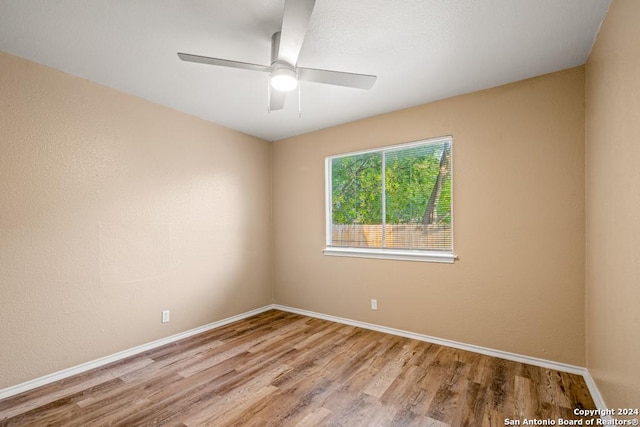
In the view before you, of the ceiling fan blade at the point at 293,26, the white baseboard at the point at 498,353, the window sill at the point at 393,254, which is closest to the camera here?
the ceiling fan blade at the point at 293,26

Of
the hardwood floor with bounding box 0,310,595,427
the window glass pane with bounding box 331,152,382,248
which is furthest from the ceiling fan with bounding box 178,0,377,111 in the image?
the hardwood floor with bounding box 0,310,595,427

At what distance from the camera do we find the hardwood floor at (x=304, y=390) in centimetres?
187

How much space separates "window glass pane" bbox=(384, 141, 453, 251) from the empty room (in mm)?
24

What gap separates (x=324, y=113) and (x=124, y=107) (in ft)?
6.47

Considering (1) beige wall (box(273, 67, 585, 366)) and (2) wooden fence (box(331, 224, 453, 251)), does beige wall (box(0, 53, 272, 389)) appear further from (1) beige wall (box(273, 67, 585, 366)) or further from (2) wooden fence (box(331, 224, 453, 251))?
(1) beige wall (box(273, 67, 585, 366))

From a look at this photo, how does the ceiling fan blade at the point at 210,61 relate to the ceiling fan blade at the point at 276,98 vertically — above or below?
above

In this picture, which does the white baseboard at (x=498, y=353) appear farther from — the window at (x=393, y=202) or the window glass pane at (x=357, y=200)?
the window glass pane at (x=357, y=200)

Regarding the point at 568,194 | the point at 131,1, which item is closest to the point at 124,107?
the point at 131,1

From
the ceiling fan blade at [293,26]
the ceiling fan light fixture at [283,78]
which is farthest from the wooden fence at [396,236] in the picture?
the ceiling fan blade at [293,26]

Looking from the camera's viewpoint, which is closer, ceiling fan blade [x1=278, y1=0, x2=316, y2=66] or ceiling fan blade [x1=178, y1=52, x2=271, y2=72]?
ceiling fan blade [x1=278, y1=0, x2=316, y2=66]

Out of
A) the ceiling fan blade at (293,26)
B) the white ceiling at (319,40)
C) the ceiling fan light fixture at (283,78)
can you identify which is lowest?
the ceiling fan light fixture at (283,78)

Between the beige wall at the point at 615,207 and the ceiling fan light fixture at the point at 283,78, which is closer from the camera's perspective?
the beige wall at the point at 615,207

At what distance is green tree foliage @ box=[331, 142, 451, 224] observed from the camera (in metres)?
3.04

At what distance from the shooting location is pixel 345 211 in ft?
12.4
